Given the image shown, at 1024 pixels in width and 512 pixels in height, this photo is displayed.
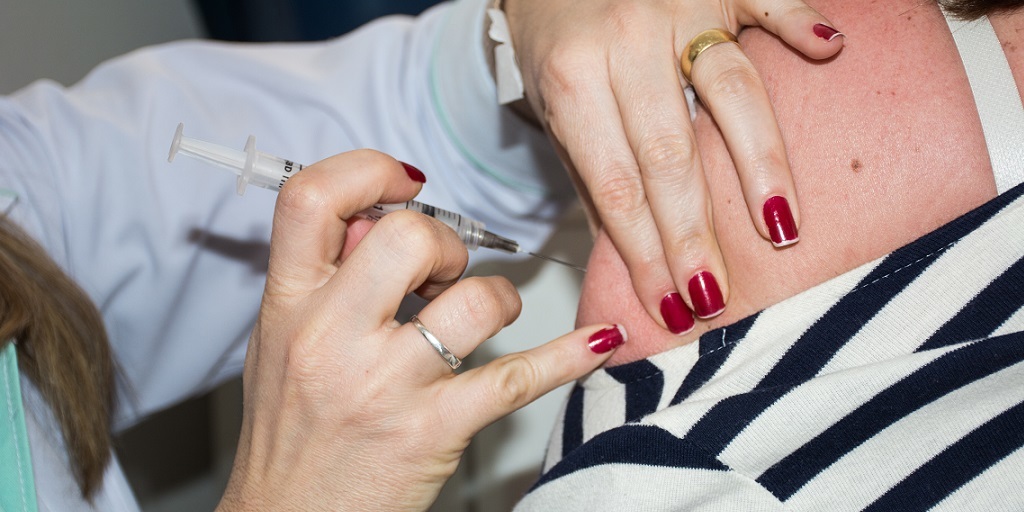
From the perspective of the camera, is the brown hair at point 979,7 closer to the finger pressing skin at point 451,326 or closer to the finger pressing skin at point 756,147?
the finger pressing skin at point 756,147

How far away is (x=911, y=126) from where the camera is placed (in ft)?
2.12

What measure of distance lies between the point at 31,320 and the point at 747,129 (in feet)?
2.73

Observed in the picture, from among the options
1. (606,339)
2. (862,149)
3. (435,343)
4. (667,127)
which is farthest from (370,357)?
(862,149)

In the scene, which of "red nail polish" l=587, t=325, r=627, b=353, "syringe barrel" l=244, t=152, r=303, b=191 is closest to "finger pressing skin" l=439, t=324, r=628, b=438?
"red nail polish" l=587, t=325, r=627, b=353

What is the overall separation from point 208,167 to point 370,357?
1.88 ft

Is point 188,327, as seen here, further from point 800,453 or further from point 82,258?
point 800,453

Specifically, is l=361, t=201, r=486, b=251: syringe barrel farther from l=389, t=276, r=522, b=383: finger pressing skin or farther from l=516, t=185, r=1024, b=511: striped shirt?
l=516, t=185, r=1024, b=511: striped shirt

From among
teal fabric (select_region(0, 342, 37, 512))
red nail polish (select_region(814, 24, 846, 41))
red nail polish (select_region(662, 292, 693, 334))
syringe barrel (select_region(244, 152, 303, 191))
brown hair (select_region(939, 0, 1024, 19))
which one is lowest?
teal fabric (select_region(0, 342, 37, 512))

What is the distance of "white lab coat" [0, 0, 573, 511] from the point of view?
107 cm

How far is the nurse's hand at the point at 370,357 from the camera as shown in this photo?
66 cm

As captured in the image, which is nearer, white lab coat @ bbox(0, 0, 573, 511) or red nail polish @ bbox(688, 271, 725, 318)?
red nail polish @ bbox(688, 271, 725, 318)

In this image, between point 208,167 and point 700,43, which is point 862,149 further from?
point 208,167

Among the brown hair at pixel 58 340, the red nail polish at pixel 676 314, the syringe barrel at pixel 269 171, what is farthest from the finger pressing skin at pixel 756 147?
the brown hair at pixel 58 340

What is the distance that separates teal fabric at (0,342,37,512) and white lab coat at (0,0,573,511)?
10 cm
